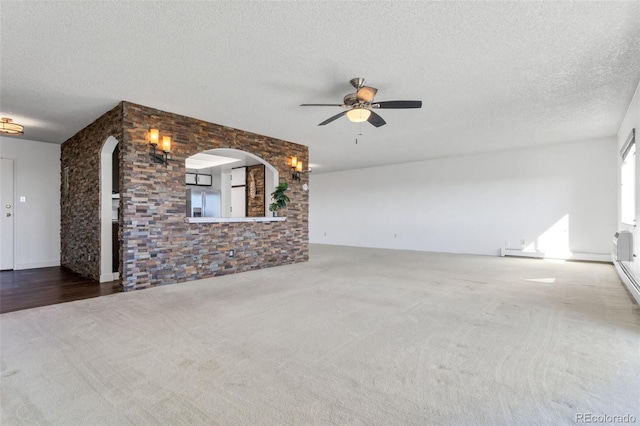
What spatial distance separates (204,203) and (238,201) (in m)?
1.19

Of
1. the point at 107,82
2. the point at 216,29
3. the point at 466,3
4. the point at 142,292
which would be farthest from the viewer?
the point at 142,292

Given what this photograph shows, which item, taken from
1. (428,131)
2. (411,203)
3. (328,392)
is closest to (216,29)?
(328,392)

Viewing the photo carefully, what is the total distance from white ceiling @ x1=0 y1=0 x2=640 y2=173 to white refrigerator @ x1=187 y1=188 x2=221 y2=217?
4927 millimetres

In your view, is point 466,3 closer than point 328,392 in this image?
No

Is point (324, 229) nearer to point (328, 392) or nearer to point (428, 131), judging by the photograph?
point (428, 131)

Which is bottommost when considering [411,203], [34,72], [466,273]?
[466,273]

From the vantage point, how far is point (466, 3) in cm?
241

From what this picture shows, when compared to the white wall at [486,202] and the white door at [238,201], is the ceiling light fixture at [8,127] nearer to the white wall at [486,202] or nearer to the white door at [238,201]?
the white door at [238,201]

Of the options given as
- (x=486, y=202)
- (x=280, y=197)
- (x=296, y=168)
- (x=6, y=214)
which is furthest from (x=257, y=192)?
(x=486, y=202)

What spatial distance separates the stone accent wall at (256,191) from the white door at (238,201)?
0.96 ft

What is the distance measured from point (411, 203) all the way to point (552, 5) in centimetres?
766

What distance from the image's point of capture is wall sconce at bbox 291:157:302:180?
23.0 ft

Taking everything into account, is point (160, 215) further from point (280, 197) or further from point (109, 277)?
point (280, 197)

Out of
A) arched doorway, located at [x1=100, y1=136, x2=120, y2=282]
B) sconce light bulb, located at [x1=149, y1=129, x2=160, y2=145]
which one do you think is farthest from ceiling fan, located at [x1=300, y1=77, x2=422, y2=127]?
arched doorway, located at [x1=100, y1=136, x2=120, y2=282]
